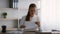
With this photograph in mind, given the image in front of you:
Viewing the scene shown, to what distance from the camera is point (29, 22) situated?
3.64ft

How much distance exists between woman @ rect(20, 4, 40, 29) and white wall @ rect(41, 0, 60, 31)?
0.26 feet

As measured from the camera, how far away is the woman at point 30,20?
1.10 meters

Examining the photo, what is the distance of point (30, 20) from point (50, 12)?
234 mm

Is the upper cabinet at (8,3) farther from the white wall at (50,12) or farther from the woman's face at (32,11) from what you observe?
the white wall at (50,12)

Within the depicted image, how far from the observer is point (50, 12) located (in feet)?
3.70

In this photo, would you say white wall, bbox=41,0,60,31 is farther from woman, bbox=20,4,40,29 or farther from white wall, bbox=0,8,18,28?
white wall, bbox=0,8,18,28

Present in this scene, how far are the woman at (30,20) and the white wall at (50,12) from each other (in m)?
0.08

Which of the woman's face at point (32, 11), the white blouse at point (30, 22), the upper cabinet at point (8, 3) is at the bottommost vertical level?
the white blouse at point (30, 22)

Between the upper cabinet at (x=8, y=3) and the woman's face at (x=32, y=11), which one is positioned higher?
the upper cabinet at (x=8, y=3)

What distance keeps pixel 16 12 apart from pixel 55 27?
0.46 m

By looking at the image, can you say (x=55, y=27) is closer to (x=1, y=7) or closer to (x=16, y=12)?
(x=16, y=12)

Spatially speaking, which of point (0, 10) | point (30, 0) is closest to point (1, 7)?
point (0, 10)

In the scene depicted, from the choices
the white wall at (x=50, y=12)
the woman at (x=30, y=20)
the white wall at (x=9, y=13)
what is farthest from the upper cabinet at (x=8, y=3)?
the white wall at (x=50, y=12)

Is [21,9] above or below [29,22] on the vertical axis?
above
